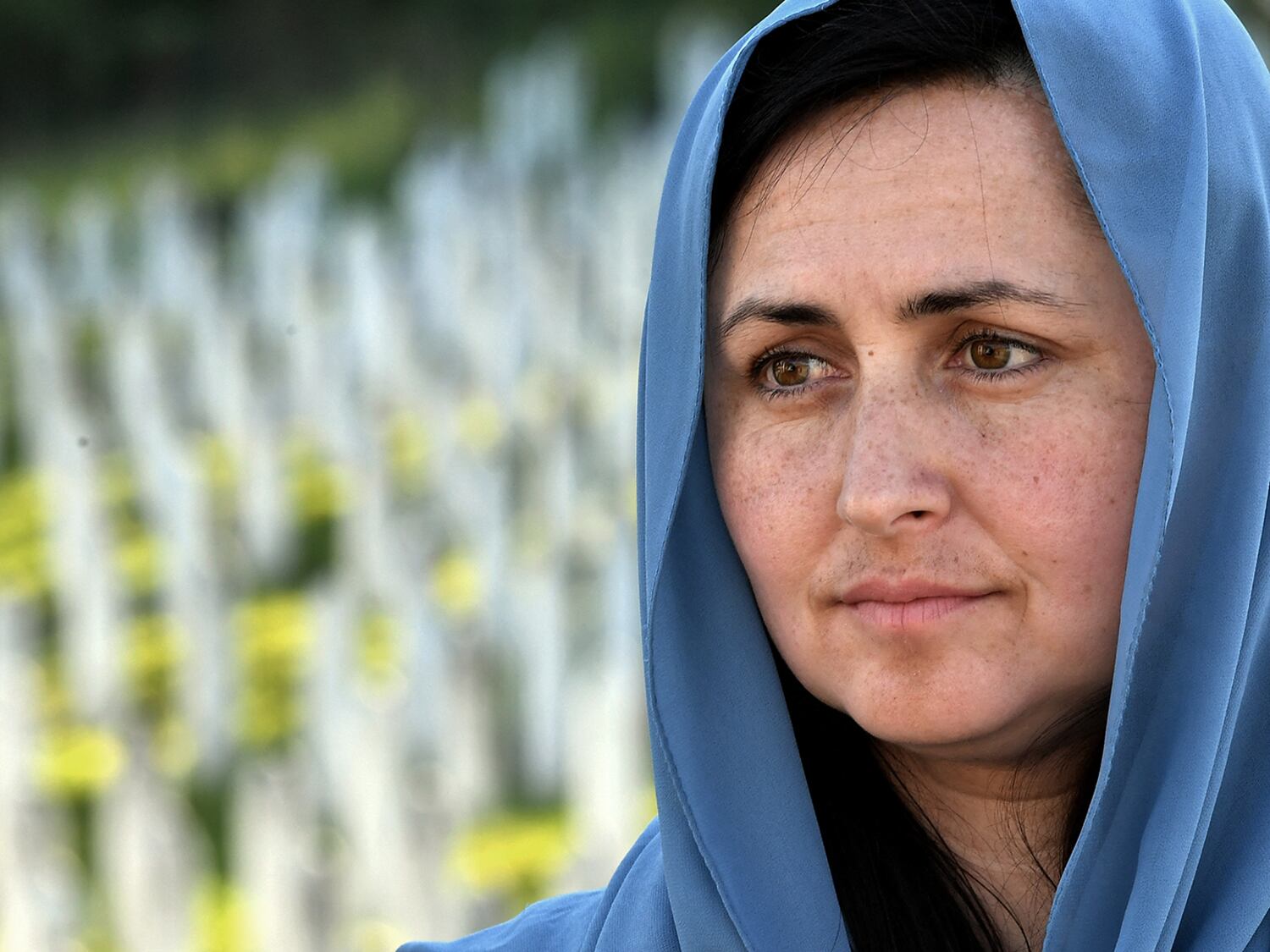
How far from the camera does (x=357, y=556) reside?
6559 mm

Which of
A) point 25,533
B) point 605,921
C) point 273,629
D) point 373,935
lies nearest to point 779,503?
point 605,921

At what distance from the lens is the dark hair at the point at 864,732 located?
5.19 feet

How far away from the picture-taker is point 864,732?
1.79m

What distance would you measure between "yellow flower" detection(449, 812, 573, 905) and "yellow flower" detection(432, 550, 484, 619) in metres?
0.90

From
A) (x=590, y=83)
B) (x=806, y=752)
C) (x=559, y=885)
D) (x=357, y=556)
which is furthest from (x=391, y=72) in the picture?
(x=806, y=752)

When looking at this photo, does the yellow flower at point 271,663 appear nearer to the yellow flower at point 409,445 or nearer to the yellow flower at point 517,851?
the yellow flower at point 409,445

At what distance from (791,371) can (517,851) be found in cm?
387

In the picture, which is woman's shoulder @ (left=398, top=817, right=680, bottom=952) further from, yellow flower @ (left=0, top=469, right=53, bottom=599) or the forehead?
yellow flower @ (left=0, top=469, right=53, bottom=599)

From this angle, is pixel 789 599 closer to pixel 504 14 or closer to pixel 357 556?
pixel 357 556

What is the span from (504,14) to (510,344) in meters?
14.5

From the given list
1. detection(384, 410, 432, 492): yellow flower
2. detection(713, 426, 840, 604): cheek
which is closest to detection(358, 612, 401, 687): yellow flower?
detection(384, 410, 432, 492): yellow flower

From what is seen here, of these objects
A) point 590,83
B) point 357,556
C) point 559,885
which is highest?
point 590,83

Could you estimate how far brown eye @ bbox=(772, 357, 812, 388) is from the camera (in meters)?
1.63

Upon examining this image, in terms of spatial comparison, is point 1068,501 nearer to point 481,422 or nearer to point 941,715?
point 941,715
